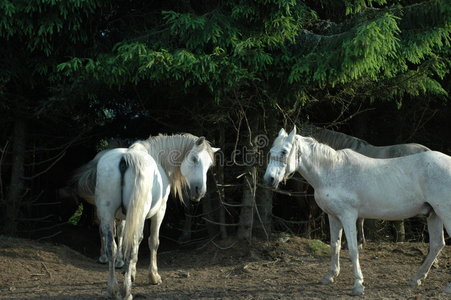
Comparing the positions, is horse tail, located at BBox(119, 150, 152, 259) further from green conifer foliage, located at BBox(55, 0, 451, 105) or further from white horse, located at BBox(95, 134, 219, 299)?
green conifer foliage, located at BBox(55, 0, 451, 105)

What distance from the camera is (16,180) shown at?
9477mm

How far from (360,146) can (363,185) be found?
3.28 meters

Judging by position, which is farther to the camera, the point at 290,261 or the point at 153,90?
the point at 153,90

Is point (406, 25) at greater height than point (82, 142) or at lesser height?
greater

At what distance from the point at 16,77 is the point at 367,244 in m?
6.69

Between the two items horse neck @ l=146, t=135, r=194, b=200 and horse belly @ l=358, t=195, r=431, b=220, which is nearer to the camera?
horse belly @ l=358, t=195, r=431, b=220

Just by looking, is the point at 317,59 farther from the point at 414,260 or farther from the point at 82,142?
the point at 82,142

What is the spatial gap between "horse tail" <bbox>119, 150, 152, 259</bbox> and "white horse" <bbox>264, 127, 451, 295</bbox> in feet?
4.76

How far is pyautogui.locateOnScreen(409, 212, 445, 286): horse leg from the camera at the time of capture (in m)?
6.45

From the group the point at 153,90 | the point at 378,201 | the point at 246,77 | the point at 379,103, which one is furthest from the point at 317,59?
the point at 379,103

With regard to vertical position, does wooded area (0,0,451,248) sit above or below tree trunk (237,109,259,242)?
above

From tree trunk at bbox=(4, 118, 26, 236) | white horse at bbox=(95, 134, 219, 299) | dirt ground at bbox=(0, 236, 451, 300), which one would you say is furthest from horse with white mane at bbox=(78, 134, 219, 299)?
tree trunk at bbox=(4, 118, 26, 236)

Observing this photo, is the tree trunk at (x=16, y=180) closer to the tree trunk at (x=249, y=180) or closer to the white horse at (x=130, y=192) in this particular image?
A: the white horse at (x=130, y=192)

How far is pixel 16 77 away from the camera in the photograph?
8531mm
